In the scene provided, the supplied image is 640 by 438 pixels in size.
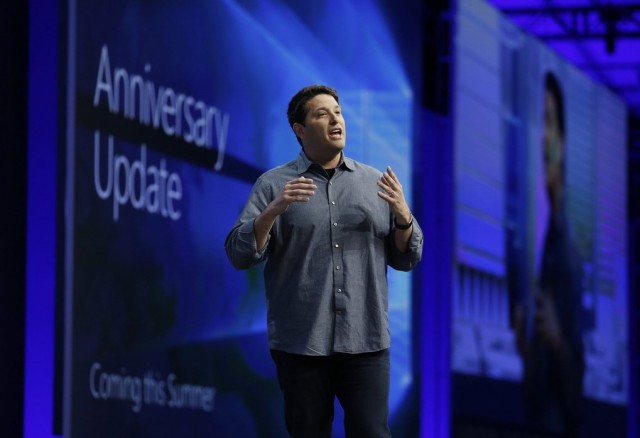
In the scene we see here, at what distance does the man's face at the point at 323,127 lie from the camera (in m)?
3.34

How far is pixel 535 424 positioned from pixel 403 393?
7.37 ft

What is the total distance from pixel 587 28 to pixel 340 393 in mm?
9593

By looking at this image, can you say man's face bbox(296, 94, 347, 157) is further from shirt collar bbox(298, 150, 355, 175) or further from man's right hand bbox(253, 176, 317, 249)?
man's right hand bbox(253, 176, 317, 249)

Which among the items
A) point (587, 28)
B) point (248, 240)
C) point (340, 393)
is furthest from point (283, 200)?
point (587, 28)

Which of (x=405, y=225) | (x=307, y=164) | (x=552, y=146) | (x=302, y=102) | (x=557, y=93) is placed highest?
(x=557, y=93)

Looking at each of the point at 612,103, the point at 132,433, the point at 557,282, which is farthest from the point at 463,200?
the point at 132,433

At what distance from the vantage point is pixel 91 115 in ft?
15.0

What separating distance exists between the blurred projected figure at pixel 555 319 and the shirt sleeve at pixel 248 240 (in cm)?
607

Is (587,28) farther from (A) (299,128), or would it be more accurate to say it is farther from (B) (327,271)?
(B) (327,271)

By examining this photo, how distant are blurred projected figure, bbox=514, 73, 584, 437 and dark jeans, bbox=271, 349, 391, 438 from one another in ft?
19.7

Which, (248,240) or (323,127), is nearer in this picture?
(248,240)

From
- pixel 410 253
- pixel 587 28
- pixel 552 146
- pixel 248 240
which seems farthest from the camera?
pixel 587 28

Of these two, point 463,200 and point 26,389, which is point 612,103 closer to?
point 463,200

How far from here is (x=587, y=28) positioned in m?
12.2
